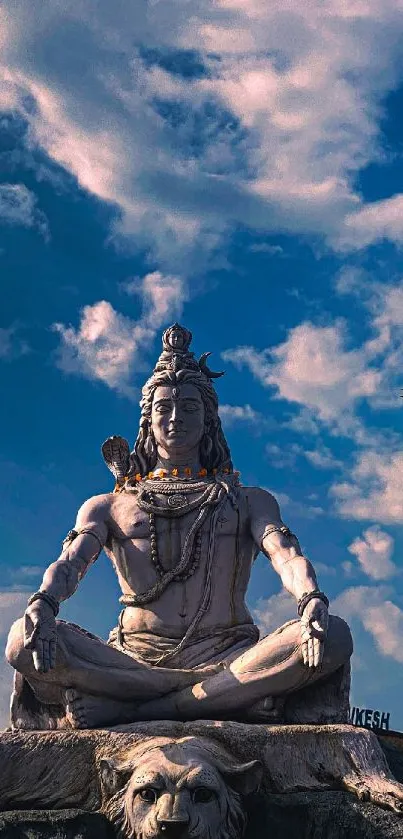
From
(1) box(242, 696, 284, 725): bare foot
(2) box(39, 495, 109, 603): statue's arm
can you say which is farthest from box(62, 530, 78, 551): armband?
(1) box(242, 696, 284, 725): bare foot

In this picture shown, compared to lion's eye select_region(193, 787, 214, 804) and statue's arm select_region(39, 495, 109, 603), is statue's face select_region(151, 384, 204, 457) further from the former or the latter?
lion's eye select_region(193, 787, 214, 804)

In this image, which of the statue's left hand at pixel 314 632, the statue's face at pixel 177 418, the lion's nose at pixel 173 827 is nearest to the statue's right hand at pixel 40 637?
the lion's nose at pixel 173 827

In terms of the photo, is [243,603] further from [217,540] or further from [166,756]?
[166,756]

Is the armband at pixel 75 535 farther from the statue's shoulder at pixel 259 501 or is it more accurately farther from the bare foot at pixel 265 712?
the bare foot at pixel 265 712

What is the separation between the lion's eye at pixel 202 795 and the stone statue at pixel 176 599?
4.36 ft

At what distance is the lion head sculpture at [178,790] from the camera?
7.02 meters

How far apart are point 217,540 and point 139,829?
3304mm

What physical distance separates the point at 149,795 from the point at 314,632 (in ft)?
6.20

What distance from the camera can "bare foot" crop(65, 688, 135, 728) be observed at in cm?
843

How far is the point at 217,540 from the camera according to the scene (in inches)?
392

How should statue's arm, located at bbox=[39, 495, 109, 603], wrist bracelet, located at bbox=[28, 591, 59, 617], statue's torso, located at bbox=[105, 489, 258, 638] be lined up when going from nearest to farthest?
wrist bracelet, located at bbox=[28, 591, 59, 617] → statue's arm, located at bbox=[39, 495, 109, 603] → statue's torso, located at bbox=[105, 489, 258, 638]

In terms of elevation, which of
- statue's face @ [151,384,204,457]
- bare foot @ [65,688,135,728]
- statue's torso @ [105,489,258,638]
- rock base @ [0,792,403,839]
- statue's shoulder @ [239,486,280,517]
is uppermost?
statue's face @ [151,384,204,457]

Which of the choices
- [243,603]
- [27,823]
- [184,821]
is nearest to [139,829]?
[184,821]

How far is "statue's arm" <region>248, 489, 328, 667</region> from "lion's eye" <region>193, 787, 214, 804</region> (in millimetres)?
1491
